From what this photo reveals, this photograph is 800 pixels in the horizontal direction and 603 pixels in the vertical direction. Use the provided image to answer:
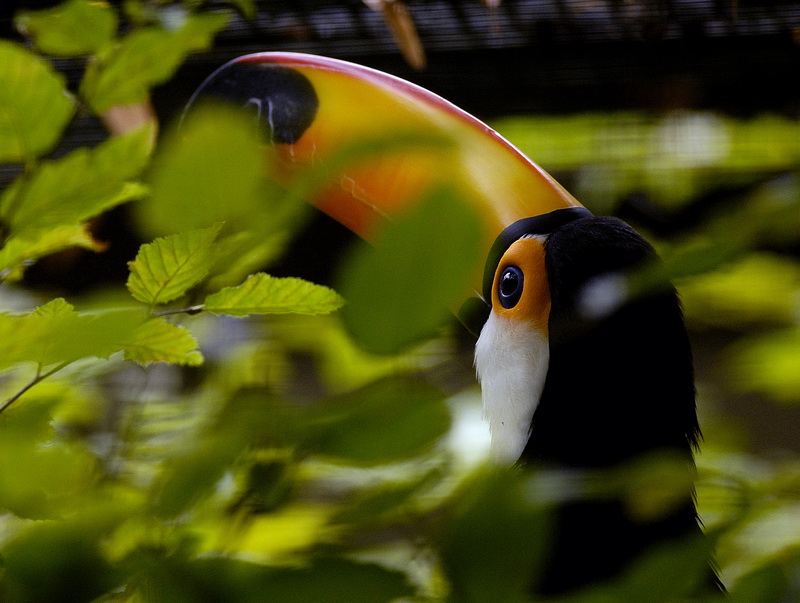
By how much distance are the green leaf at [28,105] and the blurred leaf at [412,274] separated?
0.09m

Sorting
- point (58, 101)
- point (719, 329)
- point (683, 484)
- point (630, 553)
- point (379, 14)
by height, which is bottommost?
point (719, 329)

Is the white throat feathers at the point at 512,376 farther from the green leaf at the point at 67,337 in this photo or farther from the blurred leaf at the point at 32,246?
the green leaf at the point at 67,337

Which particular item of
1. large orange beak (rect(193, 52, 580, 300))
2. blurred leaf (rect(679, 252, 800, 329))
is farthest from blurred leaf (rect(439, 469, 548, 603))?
blurred leaf (rect(679, 252, 800, 329))

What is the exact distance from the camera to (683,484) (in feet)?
0.52

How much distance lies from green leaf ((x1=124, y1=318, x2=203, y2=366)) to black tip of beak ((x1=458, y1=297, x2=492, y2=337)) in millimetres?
505

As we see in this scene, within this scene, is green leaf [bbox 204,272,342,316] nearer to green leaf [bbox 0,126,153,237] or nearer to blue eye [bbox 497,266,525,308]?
green leaf [bbox 0,126,153,237]

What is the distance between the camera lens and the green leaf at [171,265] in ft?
0.52

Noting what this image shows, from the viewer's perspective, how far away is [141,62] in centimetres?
19

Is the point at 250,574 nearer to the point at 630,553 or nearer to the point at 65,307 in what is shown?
the point at 65,307

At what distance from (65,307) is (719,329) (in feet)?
3.68

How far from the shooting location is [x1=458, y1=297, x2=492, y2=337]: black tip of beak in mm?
700

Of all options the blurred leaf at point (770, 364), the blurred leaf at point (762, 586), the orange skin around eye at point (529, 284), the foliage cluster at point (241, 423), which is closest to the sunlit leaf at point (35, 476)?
the foliage cluster at point (241, 423)

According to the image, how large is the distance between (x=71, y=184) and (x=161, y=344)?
46 mm

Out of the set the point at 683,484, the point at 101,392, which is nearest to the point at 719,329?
the point at 101,392
